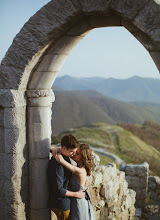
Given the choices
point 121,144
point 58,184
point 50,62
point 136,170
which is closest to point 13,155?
point 58,184

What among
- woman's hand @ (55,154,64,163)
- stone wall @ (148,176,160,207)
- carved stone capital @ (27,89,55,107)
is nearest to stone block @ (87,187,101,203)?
woman's hand @ (55,154,64,163)

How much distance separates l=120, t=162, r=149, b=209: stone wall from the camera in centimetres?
1080

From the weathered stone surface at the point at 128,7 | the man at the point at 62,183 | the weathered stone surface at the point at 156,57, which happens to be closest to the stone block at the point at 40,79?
the man at the point at 62,183

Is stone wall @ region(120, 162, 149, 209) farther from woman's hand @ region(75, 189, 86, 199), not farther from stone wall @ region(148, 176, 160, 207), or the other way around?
woman's hand @ region(75, 189, 86, 199)

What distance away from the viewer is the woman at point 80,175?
4.26 meters

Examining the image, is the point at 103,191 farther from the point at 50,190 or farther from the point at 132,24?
the point at 132,24

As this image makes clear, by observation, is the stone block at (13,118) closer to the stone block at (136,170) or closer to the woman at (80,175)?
the woman at (80,175)

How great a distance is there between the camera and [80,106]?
110 feet

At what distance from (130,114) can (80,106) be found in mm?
7301

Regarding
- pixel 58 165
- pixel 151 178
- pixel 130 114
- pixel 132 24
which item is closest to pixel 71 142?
pixel 58 165

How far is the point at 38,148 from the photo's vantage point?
4566 mm

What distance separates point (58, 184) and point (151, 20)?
2.53 meters

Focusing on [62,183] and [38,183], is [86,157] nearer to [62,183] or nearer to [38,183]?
[62,183]

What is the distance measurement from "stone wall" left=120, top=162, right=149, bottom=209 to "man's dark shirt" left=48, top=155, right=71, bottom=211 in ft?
22.1
